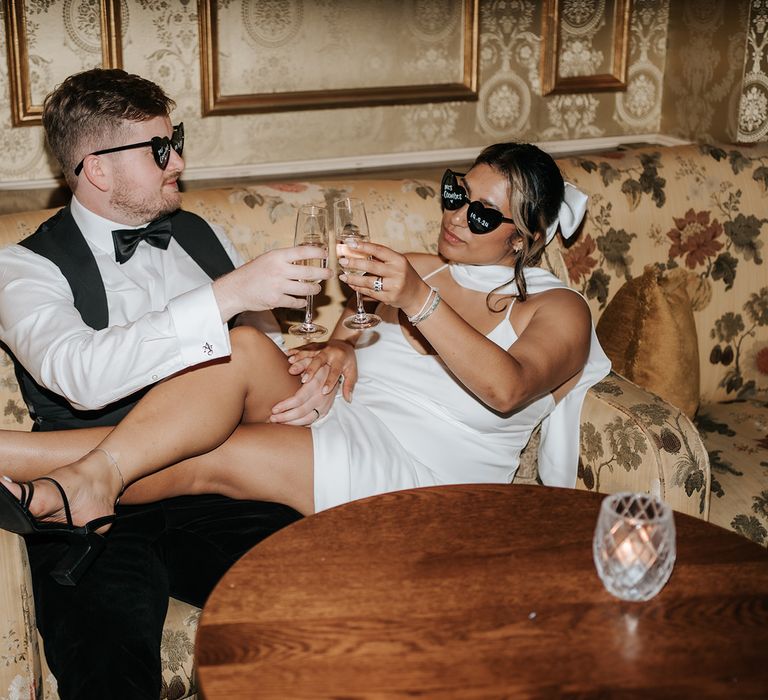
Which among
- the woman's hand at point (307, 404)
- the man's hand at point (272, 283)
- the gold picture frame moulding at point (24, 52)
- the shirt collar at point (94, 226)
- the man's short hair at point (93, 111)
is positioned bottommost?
the woman's hand at point (307, 404)

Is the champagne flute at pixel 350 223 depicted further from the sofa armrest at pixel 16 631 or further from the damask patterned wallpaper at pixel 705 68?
the damask patterned wallpaper at pixel 705 68

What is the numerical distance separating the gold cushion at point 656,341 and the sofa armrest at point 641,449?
22 cm

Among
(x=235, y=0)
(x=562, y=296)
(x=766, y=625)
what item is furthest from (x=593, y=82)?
(x=766, y=625)

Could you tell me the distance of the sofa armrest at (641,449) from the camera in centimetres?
241

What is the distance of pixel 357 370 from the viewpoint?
2.80m

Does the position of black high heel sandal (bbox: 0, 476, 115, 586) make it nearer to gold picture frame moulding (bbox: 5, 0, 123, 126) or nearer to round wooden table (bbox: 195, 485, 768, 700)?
round wooden table (bbox: 195, 485, 768, 700)

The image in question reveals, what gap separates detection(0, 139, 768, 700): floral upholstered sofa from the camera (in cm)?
212

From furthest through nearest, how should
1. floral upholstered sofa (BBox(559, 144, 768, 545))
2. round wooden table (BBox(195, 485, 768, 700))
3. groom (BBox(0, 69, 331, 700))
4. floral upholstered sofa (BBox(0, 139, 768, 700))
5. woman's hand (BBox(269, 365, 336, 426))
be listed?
floral upholstered sofa (BBox(559, 144, 768, 545)), woman's hand (BBox(269, 365, 336, 426)), floral upholstered sofa (BBox(0, 139, 768, 700)), groom (BBox(0, 69, 331, 700)), round wooden table (BBox(195, 485, 768, 700))

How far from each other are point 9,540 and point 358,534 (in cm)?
73

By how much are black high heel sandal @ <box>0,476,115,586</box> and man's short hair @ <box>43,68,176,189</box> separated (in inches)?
37.0

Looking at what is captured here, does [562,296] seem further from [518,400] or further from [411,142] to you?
[411,142]

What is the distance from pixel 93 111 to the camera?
2.53 m

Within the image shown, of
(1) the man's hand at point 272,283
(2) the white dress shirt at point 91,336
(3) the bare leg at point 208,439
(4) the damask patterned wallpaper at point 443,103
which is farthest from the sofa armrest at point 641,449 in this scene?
(4) the damask patterned wallpaper at point 443,103

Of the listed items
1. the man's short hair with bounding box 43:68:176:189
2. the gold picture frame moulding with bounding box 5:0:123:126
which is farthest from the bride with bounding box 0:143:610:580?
the gold picture frame moulding with bounding box 5:0:123:126
